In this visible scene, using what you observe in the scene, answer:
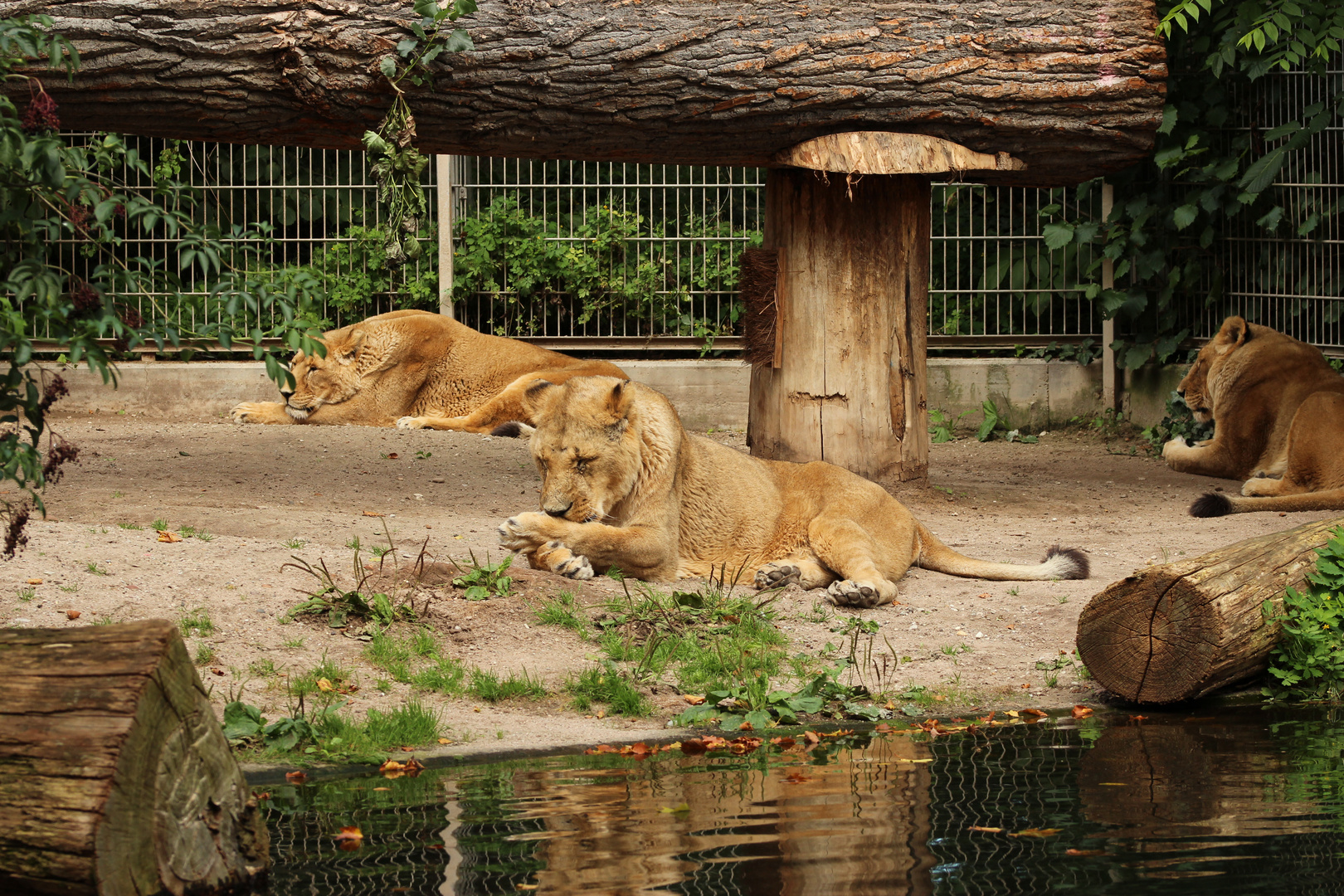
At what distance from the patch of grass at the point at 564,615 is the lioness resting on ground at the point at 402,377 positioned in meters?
6.17

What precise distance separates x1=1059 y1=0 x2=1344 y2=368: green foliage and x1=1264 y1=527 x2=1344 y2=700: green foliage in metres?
6.04

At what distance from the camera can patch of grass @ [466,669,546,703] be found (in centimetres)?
555

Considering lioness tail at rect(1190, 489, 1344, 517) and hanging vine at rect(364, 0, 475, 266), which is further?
→ lioness tail at rect(1190, 489, 1344, 517)

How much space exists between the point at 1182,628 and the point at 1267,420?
5.73 metres

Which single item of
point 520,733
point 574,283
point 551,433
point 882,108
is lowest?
point 520,733

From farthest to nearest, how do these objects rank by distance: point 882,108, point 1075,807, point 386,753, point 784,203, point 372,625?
point 784,203 → point 882,108 → point 372,625 → point 386,753 → point 1075,807

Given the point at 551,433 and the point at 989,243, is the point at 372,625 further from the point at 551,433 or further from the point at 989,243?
the point at 989,243

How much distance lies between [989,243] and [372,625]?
9.82 m

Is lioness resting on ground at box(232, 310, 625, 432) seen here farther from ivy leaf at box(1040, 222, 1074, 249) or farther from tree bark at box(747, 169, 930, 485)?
ivy leaf at box(1040, 222, 1074, 249)

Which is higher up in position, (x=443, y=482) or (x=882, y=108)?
(x=882, y=108)

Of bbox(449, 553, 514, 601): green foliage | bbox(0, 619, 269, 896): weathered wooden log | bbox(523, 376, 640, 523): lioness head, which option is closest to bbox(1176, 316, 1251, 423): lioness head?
bbox(523, 376, 640, 523): lioness head

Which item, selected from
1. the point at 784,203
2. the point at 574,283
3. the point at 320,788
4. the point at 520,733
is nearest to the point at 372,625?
the point at 520,733

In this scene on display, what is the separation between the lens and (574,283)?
1405cm

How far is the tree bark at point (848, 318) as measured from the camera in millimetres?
9242
